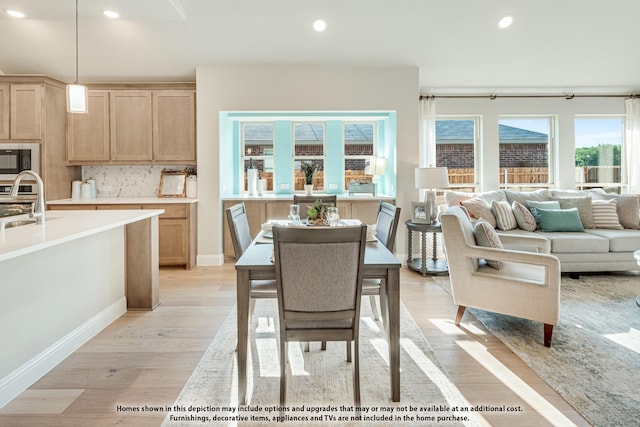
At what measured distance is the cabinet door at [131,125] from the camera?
4.97 m

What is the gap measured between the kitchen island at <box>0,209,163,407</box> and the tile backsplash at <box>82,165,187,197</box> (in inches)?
86.3

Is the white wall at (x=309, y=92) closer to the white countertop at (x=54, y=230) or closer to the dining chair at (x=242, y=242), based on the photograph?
the white countertop at (x=54, y=230)

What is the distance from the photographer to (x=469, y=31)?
14.3ft

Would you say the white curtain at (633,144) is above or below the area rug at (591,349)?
above

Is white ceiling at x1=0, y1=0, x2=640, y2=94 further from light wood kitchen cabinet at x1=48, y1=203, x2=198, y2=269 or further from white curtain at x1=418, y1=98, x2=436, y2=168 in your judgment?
light wood kitchen cabinet at x1=48, y1=203, x2=198, y2=269

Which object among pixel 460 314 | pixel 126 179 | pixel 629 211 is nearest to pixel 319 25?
pixel 460 314

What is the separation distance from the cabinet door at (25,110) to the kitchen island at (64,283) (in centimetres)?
236

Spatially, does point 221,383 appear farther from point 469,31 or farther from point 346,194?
point 469,31

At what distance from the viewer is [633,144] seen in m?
5.73

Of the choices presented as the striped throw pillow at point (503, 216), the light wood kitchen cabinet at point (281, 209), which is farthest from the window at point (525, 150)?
the light wood kitchen cabinet at point (281, 209)

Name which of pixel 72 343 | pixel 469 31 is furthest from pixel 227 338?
pixel 469 31

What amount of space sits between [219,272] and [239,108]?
82.9 inches

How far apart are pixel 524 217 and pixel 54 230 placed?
14.9 feet

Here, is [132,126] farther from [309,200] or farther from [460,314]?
[460,314]
